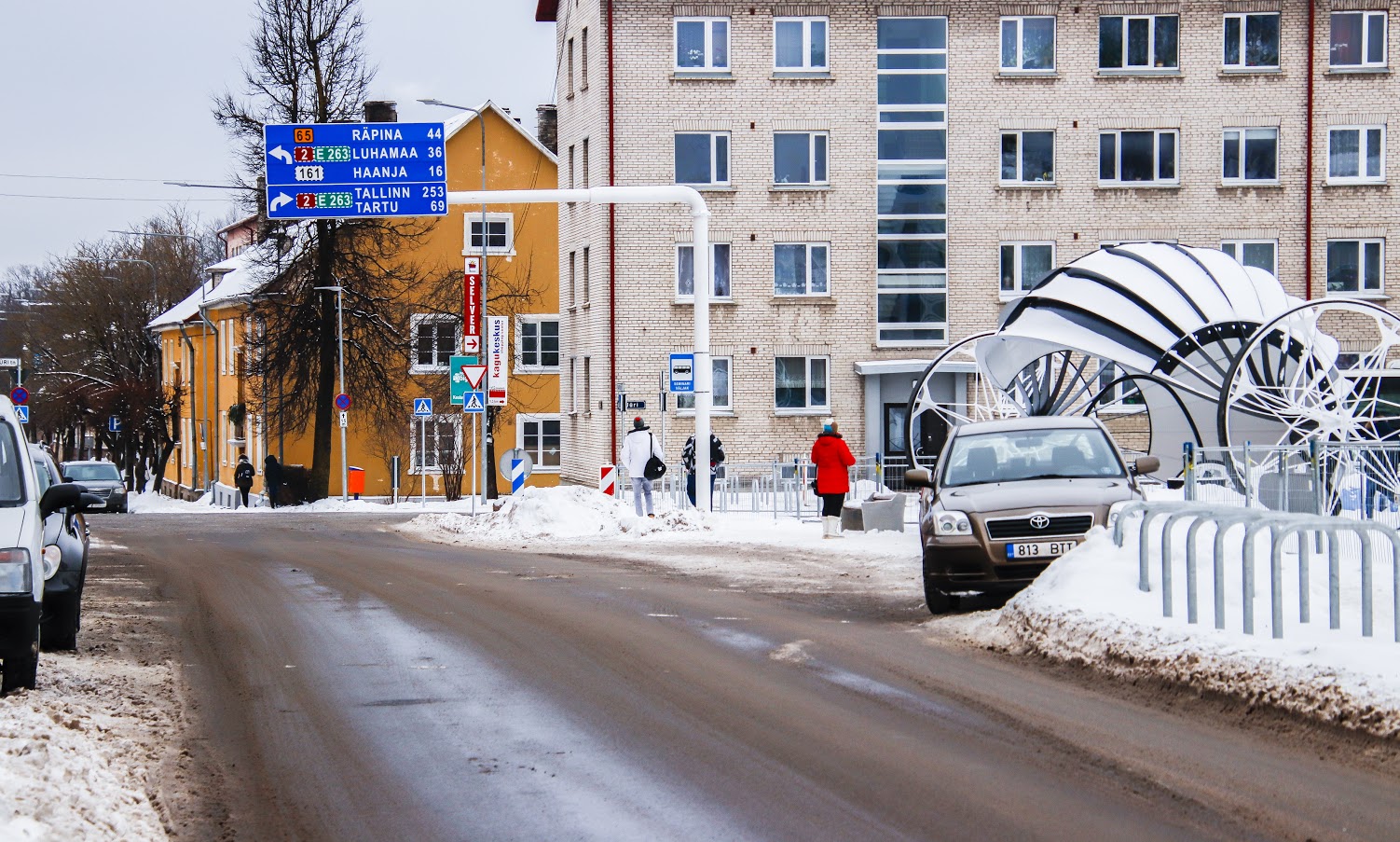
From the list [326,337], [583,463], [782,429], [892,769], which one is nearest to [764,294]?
[782,429]

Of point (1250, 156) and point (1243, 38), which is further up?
point (1243, 38)

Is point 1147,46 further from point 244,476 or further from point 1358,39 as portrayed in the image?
point 244,476

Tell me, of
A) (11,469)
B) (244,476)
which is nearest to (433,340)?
(244,476)

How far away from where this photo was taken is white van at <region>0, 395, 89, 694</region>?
905cm

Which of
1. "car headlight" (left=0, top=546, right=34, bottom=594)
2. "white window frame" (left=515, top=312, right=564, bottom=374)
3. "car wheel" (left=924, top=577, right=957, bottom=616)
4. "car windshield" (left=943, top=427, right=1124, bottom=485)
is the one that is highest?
"white window frame" (left=515, top=312, right=564, bottom=374)

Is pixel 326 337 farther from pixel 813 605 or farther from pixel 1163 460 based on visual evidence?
pixel 813 605

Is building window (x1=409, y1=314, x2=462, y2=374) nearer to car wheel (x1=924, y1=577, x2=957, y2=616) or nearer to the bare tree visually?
the bare tree

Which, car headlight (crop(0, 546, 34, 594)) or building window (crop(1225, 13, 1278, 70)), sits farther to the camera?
building window (crop(1225, 13, 1278, 70))

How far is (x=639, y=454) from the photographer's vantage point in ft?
88.8

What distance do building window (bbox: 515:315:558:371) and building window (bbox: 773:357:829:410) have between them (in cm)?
1820

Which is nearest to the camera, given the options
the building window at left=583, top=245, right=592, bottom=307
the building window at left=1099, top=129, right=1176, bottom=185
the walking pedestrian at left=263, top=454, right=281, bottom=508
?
the building window at left=1099, top=129, right=1176, bottom=185

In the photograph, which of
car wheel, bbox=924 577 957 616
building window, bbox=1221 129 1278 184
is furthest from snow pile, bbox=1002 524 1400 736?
building window, bbox=1221 129 1278 184

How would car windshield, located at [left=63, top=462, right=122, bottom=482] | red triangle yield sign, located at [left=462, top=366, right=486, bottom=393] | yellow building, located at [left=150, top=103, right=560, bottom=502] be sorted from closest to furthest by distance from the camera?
1. red triangle yield sign, located at [left=462, top=366, right=486, bottom=393]
2. car windshield, located at [left=63, top=462, right=122, bottom=482]
3. yellow building, located at [left=150, top=103, right=560, bottom=502]

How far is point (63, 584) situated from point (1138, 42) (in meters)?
37.1
